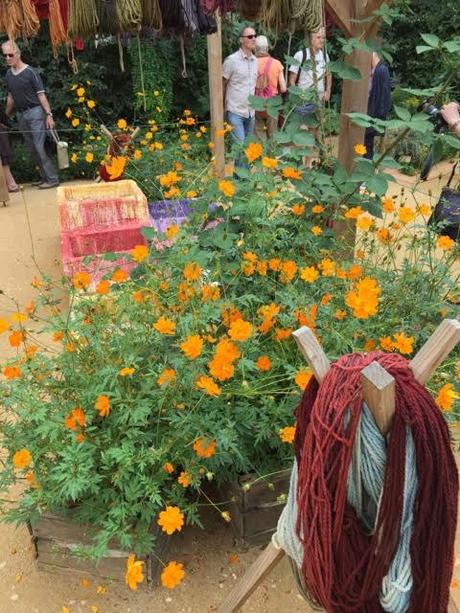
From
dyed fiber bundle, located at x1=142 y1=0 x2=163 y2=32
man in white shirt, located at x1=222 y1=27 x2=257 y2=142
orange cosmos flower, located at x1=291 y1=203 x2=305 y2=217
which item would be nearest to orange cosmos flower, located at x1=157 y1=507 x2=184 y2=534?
orange cosmos flower, located at x1=291 y1=203 x2=305 y2=217

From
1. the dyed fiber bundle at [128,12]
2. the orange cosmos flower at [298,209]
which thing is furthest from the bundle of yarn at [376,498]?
the dyed fiber bundle at [128,12]

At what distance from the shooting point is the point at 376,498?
1008mm

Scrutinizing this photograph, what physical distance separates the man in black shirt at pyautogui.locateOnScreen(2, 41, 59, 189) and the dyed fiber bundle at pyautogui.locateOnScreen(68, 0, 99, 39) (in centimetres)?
347

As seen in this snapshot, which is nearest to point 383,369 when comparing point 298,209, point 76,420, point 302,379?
point 302,379

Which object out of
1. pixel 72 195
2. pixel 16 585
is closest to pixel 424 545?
pixel 16 585

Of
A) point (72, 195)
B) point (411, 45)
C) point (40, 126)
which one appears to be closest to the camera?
point (72, 195)

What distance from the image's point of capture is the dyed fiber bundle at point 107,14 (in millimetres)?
3007

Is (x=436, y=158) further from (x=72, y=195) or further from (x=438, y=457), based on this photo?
(x=72, y=195)

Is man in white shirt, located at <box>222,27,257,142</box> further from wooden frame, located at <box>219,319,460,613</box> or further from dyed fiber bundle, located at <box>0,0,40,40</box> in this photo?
wooden frame, located at <box>219,319,460,613</box>

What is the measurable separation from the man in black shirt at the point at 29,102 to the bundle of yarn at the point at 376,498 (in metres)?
6.14

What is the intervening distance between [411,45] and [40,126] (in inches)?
321

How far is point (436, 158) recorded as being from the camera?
7.08ft

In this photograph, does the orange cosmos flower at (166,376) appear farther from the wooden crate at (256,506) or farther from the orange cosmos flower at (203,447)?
the wooden crate at (256,506)

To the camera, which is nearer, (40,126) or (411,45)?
(40,126)
